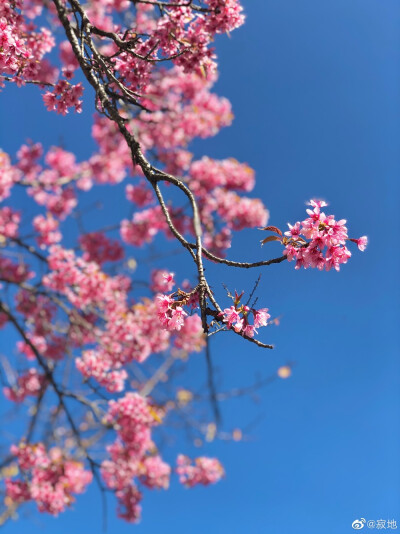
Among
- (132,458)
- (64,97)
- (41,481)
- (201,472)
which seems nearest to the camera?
(64,97)

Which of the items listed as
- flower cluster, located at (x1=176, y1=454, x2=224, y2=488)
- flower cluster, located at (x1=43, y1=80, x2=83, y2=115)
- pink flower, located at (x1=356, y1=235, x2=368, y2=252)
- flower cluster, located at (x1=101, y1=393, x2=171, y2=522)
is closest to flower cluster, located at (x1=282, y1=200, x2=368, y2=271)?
pink flower, located at (x1=356, y1=235, x2=368, y2=252)

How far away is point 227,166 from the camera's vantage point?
777cm

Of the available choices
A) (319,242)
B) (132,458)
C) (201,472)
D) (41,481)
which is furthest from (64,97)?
(201,472)

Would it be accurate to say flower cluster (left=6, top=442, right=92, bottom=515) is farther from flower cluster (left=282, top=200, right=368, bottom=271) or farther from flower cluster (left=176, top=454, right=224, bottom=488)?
flower cluster (left=282, top=200, right=368, bottom=271)

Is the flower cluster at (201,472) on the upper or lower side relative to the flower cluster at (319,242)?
upper

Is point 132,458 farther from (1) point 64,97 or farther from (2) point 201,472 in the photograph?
(1) point 64,97

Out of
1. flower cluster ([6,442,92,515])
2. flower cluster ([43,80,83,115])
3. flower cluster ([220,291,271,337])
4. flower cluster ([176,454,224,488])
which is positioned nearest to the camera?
flower cluster ([220,291,271,337])

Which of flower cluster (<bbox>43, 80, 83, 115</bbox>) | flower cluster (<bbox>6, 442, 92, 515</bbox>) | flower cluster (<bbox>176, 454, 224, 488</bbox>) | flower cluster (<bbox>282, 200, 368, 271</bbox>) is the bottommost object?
flower cluster (<bbox>6, 442, 92, 515</bbox>)

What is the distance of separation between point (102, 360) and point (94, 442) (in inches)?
178

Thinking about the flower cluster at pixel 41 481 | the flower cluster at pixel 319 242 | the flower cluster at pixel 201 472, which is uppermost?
the flower cluster at pixel 201 472

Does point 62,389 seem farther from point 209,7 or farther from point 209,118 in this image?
point 209,118

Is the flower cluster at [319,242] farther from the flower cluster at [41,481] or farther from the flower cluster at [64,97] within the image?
the flower cluster at [41,481]

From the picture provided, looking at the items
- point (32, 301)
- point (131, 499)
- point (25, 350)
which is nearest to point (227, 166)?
point (32, 301)

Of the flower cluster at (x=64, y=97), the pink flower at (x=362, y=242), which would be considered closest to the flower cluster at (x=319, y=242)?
the pink flower at (x=362, y=242)
